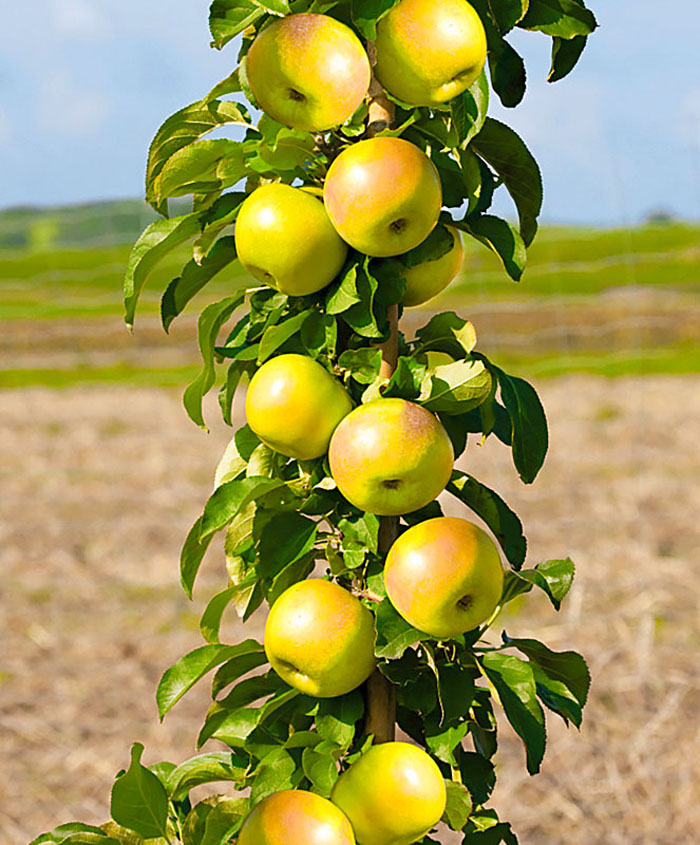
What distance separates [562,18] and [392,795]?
40 cm

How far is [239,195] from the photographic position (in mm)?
566

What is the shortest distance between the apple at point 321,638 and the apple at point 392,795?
0.04 m

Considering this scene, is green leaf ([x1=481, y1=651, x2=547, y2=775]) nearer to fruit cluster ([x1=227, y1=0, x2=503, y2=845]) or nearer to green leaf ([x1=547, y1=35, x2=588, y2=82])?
fruit cluster ([x1=227, y1=0, x2=503, y2=845])

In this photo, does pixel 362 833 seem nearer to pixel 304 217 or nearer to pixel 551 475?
pixel 304 217

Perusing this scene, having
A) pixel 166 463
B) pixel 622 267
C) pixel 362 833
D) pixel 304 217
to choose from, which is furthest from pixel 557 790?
pixel 622 267

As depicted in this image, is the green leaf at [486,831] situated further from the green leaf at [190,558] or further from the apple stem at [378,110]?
the apple stem at [378,110]

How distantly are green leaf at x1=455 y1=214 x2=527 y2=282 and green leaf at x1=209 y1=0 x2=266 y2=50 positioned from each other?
151 mm

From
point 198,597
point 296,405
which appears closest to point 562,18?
point 296,405

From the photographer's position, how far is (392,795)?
0.49m

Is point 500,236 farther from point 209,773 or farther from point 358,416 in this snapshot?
point 209,773

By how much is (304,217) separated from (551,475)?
15.7 ft

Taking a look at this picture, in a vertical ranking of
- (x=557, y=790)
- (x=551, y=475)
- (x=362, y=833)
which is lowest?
(x=551, y=475)

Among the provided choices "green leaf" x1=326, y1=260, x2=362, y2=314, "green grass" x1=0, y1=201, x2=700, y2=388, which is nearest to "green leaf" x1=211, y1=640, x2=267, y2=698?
"green leaf" x1=326, y1=260, x2=362, y2=314

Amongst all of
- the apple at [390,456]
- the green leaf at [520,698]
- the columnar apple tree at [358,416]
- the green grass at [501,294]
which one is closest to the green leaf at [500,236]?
the columnar apple tree at [358,416]
